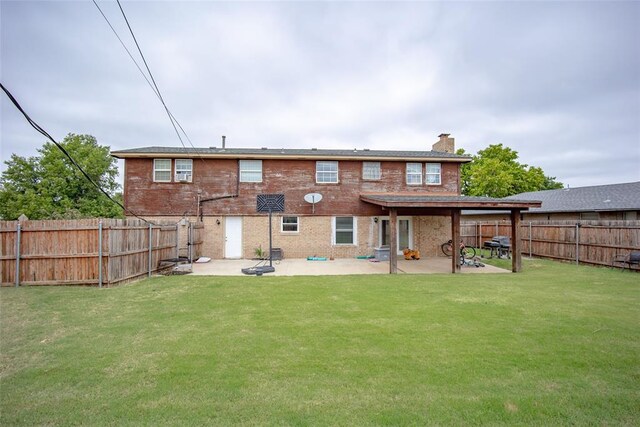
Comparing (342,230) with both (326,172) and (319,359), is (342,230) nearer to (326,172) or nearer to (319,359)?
(326,172)

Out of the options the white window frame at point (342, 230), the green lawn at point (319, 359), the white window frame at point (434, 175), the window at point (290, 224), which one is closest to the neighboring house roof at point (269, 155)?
the white window frame at point (434, 175)

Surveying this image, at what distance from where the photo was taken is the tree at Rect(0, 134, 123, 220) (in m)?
34.2

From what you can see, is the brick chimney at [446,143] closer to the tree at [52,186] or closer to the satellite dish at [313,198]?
the satellite dish at [313,198]

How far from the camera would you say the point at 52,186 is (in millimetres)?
36188

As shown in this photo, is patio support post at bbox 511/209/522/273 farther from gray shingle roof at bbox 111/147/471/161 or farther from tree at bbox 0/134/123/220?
tree at bbox 0/134/123/220

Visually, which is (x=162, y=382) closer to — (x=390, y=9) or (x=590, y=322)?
(x=590, y=322)

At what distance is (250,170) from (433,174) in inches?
393

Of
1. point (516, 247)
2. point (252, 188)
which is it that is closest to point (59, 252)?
point (252, 188)

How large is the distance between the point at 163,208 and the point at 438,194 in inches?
577

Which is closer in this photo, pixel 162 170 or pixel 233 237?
pixel 162 170

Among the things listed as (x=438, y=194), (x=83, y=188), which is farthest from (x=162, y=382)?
(x=83, y=188)

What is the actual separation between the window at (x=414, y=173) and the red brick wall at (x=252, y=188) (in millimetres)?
292

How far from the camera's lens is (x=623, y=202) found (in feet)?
61.8

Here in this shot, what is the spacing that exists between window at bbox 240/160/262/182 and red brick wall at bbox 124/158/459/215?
239mm
